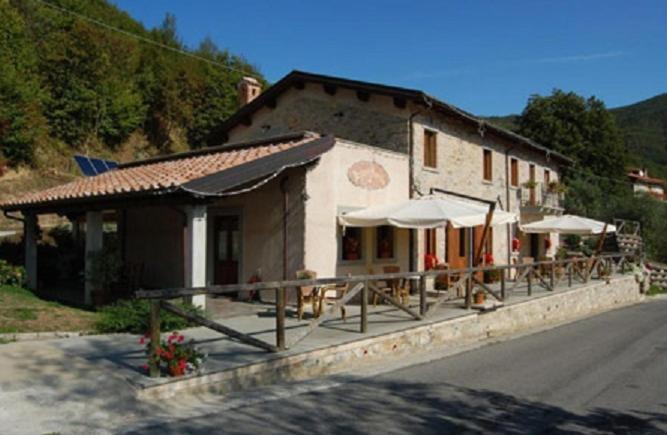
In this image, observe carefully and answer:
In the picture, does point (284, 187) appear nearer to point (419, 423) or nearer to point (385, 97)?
point (385, 97)

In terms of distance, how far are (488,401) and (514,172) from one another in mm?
16459

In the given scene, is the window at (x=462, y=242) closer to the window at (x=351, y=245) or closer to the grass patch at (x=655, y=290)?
the window at (x=351, y=245)

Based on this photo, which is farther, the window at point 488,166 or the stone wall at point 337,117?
the window at point 488,166

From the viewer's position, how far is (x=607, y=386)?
307 inches

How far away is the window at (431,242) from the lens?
16.3 m

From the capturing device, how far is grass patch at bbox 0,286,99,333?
9844 millimetres

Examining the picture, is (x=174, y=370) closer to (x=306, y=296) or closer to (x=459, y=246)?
(x=306, y=296)

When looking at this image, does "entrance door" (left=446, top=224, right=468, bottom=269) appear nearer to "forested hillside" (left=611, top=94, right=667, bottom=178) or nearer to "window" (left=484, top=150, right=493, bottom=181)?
"window" (left=484, top=150, right=493, bottom=181)

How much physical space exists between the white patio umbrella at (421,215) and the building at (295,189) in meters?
0.54

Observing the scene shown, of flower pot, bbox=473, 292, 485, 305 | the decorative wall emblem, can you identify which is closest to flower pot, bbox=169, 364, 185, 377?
the decorative wall emblem

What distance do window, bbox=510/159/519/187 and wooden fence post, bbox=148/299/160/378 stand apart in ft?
57.2

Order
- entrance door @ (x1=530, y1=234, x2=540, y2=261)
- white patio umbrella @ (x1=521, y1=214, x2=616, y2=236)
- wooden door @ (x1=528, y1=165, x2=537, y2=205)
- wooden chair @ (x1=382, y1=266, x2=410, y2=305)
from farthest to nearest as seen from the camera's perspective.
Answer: entrance door @ (x1=530, y1=234, x2=540, y2=261) < wooden door @ (x1=528, y1=165, x2=537, y2=205) < white patio umbrella @ (x1=521, y1=214, x2=616, y2=236) < wooden chair @ (x1=382, y1=266, x2=410, y2=305)

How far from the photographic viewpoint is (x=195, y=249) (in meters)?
10.1

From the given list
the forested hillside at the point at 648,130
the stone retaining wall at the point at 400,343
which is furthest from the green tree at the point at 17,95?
the forested hillside at the point at 648,130
